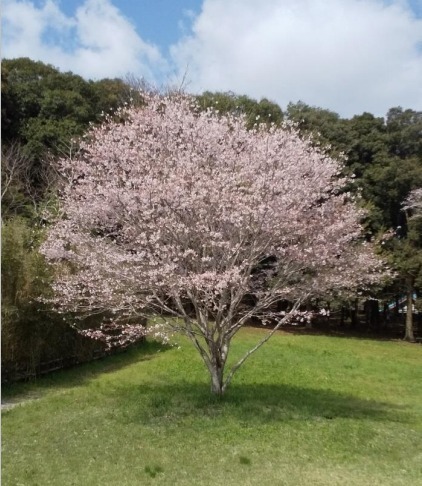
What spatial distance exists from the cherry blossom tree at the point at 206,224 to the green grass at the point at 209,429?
128 cm

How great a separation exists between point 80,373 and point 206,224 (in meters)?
6.34

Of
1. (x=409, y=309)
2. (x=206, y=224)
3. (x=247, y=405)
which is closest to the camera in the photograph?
(x=206, y=224)

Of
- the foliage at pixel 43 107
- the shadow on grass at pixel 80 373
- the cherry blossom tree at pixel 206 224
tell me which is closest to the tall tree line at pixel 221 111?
the foliage at pixel 43 107

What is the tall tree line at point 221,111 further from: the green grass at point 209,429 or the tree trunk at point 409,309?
the green grass at point 209,429

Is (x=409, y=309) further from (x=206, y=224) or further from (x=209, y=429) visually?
(x=209, y=429)

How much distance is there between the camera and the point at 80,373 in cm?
1305

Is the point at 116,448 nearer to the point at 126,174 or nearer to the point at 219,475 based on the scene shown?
the point at 219,475

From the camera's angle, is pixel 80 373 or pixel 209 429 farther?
pixel 80 373

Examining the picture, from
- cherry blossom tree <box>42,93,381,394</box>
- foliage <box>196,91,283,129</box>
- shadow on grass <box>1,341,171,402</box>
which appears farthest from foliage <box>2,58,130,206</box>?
cherry blossom tree <box>42,93,381,394</box>

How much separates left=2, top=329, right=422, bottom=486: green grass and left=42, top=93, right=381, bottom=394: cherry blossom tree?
1.28 metres

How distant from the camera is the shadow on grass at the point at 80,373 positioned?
11.0m

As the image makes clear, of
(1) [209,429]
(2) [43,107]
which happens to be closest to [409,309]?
(2) [43,107]

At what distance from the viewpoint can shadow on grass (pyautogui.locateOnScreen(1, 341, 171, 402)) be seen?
11.0 metres

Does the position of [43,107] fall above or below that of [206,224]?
above
